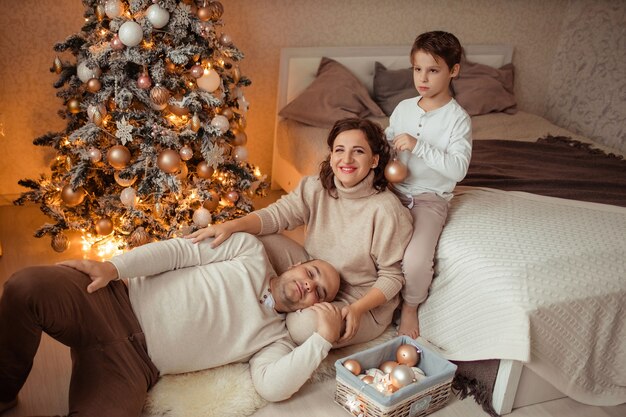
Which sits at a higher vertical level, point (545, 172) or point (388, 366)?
point (545, 172)

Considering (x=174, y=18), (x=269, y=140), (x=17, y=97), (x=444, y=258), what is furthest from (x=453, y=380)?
(x=17, y=97)

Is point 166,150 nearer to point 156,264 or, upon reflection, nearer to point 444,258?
point 156,264

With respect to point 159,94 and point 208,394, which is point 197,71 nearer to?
point 159,94

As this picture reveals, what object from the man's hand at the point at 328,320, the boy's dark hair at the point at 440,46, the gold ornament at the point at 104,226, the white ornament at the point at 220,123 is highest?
→ the boy's dark hair at the point at 440,46

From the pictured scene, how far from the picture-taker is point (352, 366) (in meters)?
1.99

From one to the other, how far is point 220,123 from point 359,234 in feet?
2.45

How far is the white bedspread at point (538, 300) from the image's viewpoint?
193 centimetres

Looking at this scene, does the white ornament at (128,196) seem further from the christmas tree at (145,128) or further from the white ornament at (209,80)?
the white ornament at (209,80)

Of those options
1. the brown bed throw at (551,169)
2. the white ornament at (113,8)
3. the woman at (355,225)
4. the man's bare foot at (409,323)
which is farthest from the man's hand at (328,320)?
the white ornament at (113,8)

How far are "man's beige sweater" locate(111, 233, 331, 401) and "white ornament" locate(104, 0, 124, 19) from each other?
38.0 inches

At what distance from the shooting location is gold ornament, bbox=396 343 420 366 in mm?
2084

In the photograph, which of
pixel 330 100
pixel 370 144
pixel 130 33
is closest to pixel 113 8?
pixel 130 33

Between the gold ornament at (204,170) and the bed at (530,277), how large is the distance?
632 mm

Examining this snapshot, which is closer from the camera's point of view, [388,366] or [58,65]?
[388,366]
